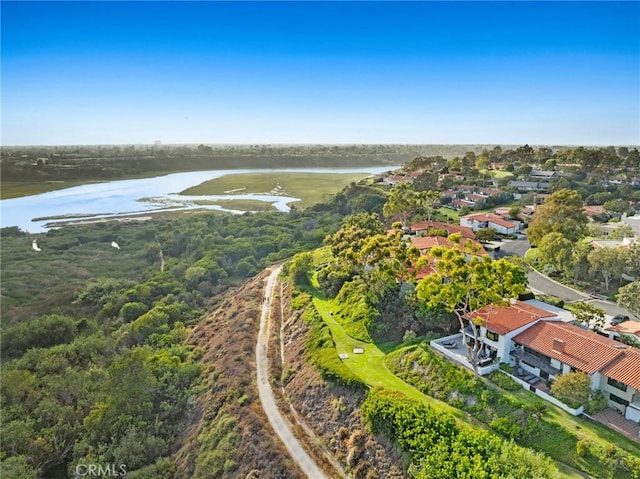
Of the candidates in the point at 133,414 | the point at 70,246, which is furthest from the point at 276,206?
the point at 133,414

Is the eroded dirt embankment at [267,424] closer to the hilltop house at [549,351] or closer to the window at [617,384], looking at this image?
the hilltop house at [549,351]

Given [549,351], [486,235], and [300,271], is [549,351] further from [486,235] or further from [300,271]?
[486,235]

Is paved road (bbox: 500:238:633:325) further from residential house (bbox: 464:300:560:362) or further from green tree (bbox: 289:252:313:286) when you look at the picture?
green tree (bbox: 289:252:313:286)

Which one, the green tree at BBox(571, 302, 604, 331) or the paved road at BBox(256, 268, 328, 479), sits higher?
the green tree at BBox(571, 302, 604, 331)

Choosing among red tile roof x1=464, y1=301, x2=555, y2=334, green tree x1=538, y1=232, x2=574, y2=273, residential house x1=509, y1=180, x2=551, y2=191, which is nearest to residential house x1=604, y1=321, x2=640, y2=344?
red tile roof x1=464, y1=301, x2=555, y2=334

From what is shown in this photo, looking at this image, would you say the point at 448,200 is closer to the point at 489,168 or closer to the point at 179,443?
the point at 489,168
